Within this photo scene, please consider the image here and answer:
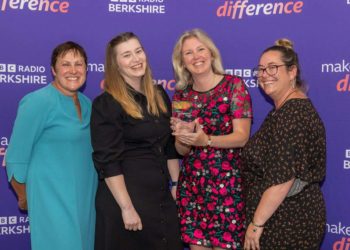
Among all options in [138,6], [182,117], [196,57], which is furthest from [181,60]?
[138,6]

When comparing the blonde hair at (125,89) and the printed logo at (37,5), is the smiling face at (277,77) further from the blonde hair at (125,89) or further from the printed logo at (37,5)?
the printed logo at (37,5)

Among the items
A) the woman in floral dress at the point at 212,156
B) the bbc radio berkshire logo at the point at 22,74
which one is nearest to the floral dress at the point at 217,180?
the woman in floral dress at the point at 212,156

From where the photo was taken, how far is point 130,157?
97.0 inches

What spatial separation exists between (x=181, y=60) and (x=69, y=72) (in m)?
0.71

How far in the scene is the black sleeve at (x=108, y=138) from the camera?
7.74ft

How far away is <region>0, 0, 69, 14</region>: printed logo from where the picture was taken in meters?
3.22

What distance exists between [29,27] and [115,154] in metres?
Answer: 1.47

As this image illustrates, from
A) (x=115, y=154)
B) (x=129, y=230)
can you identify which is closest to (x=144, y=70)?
(x=115, y=154)

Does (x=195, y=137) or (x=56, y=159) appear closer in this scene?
(x=195, y=137)

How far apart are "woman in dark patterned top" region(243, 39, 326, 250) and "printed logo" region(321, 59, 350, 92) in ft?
2.96

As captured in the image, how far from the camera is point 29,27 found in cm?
327

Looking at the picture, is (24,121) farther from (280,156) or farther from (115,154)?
(280,156)

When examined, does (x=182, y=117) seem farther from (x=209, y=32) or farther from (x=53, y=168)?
(x=209, y=32)

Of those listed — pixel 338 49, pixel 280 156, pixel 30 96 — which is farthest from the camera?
pixel 338 49
